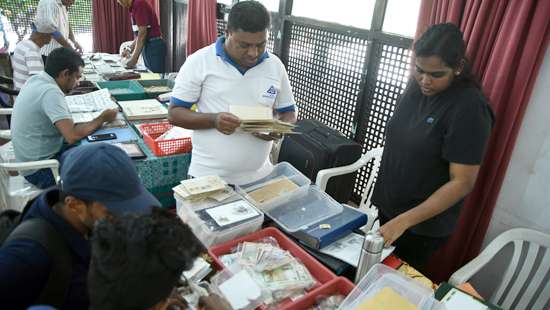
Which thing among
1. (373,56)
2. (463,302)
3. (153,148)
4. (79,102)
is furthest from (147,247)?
(79,102)

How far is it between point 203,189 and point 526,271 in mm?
1530

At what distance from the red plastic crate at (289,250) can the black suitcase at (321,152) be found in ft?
3.23

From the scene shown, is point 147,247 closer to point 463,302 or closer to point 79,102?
point 463,302

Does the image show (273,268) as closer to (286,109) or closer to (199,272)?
(199,272)

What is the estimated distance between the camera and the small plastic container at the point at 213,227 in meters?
1.31

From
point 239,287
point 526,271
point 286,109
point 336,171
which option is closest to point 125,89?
point 286,109

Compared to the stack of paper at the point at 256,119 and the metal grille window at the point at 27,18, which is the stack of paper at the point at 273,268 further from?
the metal grille window at the point at 27,18

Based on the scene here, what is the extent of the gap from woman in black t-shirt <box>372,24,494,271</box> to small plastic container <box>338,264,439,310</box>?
0.58 ft

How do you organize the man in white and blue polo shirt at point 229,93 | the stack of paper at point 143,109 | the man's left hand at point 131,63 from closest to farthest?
the man in white and blue polo shirt at point 229,93
the stack of paper at point 143,109
the man's left hand at point 131,63

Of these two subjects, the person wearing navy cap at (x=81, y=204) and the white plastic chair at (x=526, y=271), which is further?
the white plastic chair at (x=526, y=271)

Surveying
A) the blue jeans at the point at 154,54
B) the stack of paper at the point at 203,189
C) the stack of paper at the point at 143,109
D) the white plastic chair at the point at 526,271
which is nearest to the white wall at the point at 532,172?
the white plastic chair at the point at 526,271

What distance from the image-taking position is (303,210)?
158 centimetres

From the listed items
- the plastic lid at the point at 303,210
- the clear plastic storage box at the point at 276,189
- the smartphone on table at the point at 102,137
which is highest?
the clear plastic storage box at the point at 276,189

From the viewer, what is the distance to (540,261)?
1.64 metres
